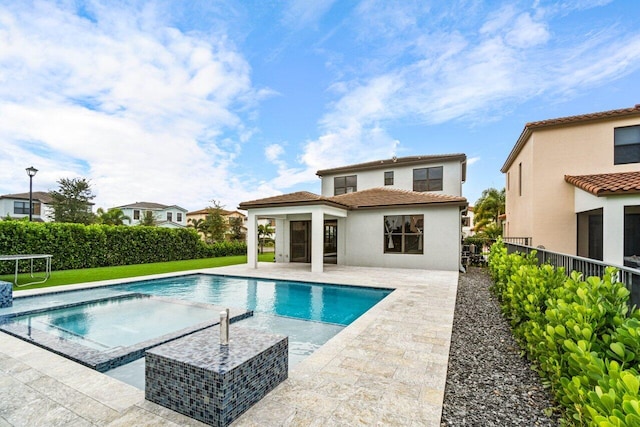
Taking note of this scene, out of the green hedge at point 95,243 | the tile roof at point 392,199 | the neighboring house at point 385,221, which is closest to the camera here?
the green hedge at point 95,243

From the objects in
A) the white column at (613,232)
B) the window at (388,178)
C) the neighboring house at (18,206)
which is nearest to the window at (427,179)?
the window at (388,178)

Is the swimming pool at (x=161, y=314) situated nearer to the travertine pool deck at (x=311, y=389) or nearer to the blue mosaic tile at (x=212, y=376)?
the travertine pool deck at (x=311, y=389)

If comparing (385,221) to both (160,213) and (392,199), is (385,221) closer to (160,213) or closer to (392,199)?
(392,199)

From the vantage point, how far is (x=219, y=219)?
1310 inches

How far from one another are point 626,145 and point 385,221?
10.5 m

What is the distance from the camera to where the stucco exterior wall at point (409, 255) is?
14.7 metres

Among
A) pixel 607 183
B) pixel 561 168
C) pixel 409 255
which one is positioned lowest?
pixel 409 255

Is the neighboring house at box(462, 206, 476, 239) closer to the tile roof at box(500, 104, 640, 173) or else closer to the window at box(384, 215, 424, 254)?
the window at box(384, 215, 424, 254)

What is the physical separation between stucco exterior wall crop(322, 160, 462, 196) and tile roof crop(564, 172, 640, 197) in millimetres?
6719

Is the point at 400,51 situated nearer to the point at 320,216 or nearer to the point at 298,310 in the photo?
the point at 320,216

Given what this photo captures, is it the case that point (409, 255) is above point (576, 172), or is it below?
below

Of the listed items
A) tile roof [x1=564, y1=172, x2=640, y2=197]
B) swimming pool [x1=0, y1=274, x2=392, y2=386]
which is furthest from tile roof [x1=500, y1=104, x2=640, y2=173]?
swimming pool [x1=0, y1=274, x2=392, y2=386]

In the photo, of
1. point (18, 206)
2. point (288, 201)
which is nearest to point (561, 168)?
point (288, 201)

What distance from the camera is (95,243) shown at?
17.3m
